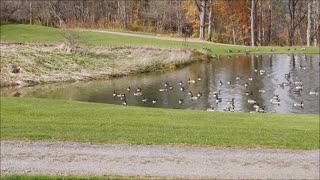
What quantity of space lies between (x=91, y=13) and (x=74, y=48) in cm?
3478

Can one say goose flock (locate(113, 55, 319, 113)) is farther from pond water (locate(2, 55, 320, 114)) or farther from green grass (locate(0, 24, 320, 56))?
green grass (locate(0, 24, 320, 56))

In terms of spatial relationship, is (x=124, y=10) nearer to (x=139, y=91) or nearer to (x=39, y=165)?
(x=139, y=91)

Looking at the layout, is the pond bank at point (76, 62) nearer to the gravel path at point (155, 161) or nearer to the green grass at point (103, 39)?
the green grass at point (103, 39)

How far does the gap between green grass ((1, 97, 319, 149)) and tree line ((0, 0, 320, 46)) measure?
44.3 m

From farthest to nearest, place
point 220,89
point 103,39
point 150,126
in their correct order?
point 103,39 < point 220,89 < point 150,126

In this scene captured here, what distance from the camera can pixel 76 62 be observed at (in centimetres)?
3703

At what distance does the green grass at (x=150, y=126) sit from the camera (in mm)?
15766

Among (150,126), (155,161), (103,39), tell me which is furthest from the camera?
(103,39)

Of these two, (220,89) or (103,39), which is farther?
(103,39)

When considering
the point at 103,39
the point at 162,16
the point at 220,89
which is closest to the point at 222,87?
the point at 220,89

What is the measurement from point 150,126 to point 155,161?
14.2ft

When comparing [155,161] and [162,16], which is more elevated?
[162,16]

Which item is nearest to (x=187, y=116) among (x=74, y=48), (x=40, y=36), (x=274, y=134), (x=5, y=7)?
(x=274, y=134)

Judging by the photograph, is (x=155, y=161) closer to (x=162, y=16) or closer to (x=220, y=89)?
(x=220, y=89)
